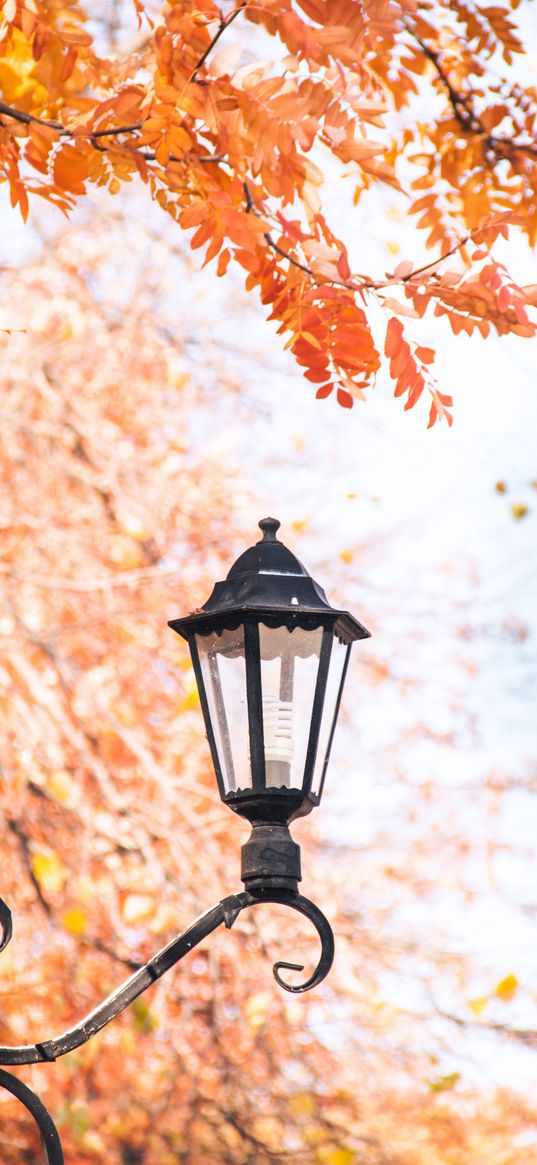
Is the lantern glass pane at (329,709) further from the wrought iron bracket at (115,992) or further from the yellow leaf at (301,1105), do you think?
the yellow leaf at (301,1105)

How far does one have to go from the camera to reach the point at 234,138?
6.93 feet

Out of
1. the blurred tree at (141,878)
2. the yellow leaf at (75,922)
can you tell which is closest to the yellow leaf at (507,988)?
the blurred tree at (141,878)

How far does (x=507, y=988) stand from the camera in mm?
5379

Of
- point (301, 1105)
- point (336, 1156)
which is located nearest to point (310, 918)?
point (301, 1105)

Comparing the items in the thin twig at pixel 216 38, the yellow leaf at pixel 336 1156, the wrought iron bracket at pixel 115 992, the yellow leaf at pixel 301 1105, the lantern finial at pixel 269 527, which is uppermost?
the thin twig at pixel 216 38

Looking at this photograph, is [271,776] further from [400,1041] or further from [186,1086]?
[400,1041]

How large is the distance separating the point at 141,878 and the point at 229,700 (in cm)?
300

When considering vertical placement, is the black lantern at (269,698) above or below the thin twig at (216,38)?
below

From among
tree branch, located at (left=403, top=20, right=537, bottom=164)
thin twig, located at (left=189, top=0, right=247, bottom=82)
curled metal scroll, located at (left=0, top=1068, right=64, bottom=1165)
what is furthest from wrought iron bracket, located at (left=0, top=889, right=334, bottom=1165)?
tree branch, located at (left=403, top=20, right=537, bottom=164)

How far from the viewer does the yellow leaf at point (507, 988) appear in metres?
5.36

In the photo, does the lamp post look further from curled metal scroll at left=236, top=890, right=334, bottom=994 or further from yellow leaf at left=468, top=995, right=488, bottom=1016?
yellow leaf at left=468, top=995, right=488, bottom=1016

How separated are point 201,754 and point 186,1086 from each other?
1.32m

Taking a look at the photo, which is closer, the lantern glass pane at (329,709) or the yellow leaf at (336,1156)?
the lantern glass pane at (329,709)

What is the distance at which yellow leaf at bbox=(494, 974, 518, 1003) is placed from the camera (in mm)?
5363
